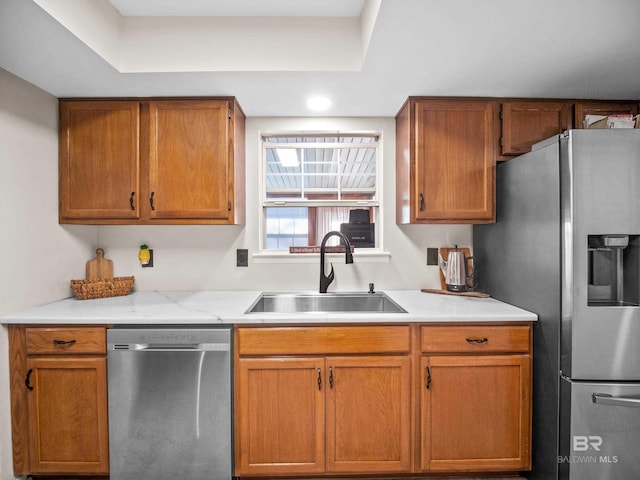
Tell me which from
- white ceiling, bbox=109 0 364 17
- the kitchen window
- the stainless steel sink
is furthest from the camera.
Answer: the kitchen window

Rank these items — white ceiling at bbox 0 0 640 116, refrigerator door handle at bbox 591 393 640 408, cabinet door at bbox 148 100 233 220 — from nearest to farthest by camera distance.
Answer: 1. white ceiling at bbox 0 0 640 116
2. refrigerator door handle at bbox 591 393 640 408
3. cabinet door at bbox 148 100 233 220

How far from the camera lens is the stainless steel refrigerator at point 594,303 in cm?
144

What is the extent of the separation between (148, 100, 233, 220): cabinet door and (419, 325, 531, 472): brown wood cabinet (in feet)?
4.69

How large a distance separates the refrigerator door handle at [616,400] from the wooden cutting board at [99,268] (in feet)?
9.02

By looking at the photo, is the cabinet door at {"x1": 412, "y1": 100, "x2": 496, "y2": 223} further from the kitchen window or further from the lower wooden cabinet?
the lower wooden cabinet

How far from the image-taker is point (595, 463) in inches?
57.6

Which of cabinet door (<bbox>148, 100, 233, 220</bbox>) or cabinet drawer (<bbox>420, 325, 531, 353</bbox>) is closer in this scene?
cabinet drawer (<bbox>420, 325, 531, 353</bbox>)

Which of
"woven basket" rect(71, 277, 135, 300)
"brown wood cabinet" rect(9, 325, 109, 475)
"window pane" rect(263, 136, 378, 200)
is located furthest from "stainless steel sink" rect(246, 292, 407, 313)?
"brown wood cabinet" rect(9, 325, 109, 475)

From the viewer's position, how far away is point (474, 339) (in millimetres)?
1691

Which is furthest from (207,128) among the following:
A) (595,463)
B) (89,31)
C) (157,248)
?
(595,463)

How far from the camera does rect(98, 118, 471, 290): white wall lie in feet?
7.71

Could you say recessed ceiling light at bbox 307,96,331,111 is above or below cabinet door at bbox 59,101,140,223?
above

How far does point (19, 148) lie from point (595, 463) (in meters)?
3.07

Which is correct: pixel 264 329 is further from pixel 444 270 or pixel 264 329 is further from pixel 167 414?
pixel 444 270
